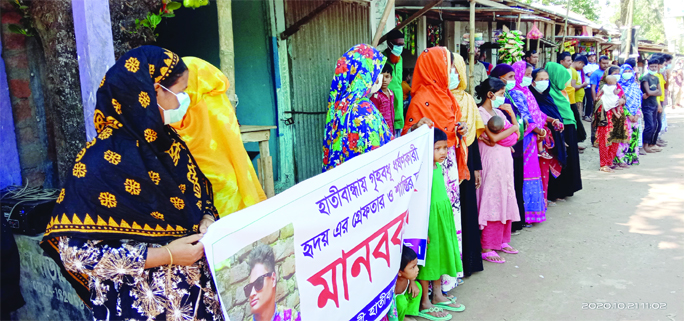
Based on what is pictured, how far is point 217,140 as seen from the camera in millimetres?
2512

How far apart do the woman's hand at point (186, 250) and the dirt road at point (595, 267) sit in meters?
2.25

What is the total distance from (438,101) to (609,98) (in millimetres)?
5407

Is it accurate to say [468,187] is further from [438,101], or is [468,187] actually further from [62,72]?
[62,72]

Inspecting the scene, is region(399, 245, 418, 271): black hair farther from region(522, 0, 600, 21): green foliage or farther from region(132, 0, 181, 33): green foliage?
region(522, 0, 600, 21): green foliage

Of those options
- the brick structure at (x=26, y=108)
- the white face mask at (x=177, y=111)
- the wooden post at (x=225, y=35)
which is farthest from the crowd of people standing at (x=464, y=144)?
the brick structure at (x=26, y=108)

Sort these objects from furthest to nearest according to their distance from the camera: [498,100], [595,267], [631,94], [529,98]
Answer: [631,94] < [529,98] < [498,100] < [595,267]

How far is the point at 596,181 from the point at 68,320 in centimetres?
734

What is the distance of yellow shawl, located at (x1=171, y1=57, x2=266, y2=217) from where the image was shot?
240 centimetres

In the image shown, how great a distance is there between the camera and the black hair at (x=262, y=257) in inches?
69.8

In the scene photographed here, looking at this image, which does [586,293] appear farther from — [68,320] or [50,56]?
[50,56]

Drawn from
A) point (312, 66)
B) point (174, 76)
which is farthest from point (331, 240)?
point (312, 66)

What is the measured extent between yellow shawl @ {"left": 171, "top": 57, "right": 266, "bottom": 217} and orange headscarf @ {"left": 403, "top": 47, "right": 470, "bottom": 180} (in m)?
1.63

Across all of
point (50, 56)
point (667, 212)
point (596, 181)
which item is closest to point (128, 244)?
point (50, 56)

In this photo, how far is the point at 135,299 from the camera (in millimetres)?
1652
